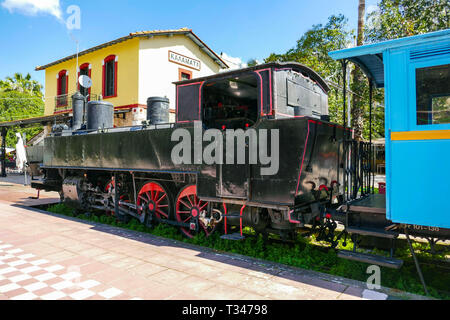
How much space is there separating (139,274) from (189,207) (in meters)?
2.05

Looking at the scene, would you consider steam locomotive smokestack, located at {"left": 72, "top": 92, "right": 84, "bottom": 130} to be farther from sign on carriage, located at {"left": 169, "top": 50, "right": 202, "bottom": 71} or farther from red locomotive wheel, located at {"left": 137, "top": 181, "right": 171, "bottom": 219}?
sign on carriage, located at {"left": 169, "top": 50, "right": 202, "bottom": 71}

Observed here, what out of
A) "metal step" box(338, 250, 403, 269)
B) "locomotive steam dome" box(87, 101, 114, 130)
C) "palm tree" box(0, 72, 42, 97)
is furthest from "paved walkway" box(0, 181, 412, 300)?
"palm tree" box(0, 72, 42, 97)

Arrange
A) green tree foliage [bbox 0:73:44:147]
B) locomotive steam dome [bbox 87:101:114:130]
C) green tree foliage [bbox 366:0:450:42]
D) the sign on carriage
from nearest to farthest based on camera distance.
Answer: locomotive steam dome [bbox 87:101:114:130]
green tree foliage [bbox 366:0:450:42]
the sign on carriage
green tree foliage [bbox 0:73:44:147]

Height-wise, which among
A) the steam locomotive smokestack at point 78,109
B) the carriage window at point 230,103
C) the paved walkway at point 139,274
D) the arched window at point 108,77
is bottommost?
the paved walkway at point 139,274

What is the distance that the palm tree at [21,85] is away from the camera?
1617 inches

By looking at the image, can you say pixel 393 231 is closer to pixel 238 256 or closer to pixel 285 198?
pixel 285 198

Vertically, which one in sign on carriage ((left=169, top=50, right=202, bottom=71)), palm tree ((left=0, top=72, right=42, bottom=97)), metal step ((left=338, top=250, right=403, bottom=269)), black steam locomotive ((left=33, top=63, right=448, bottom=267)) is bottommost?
metal step ((left=338, top=250, right=403, bottom=269))

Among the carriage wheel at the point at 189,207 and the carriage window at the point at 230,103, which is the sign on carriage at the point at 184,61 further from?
the carriage wheel at the point at 189,207

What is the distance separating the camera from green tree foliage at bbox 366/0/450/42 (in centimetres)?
1113

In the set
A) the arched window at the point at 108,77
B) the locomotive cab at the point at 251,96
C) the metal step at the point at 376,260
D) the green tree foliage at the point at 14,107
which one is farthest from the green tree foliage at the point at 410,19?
the green tree foliage at the point at 14,107

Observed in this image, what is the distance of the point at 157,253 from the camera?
16.9 feet

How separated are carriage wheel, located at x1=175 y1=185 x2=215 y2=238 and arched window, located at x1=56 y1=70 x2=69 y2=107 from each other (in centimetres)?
1786

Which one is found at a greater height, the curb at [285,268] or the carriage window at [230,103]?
the carriage window at [230,103]
